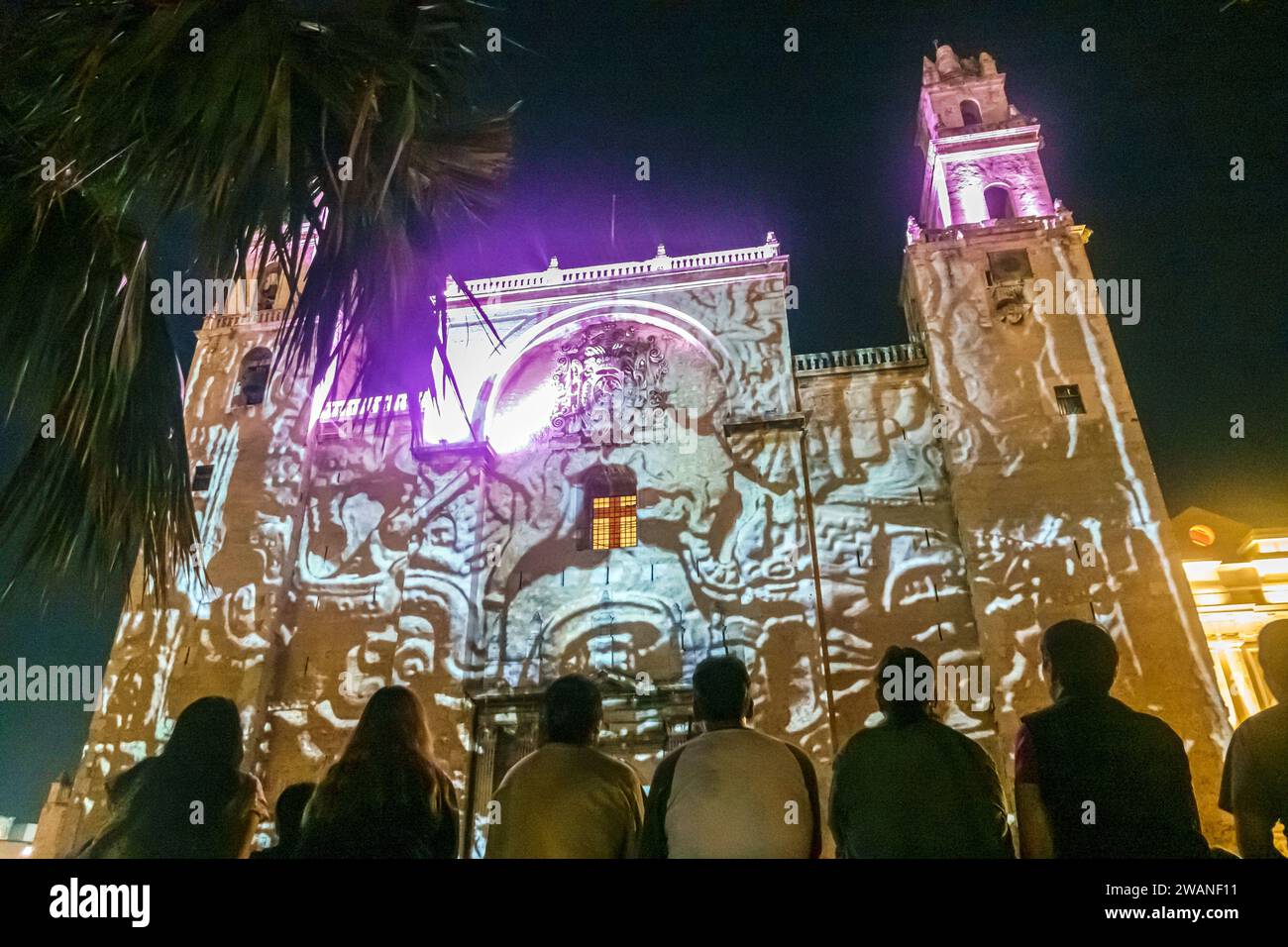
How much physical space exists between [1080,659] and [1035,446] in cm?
1163

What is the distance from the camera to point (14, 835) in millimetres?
29547

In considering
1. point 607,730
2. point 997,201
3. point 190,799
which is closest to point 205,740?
point 190,799

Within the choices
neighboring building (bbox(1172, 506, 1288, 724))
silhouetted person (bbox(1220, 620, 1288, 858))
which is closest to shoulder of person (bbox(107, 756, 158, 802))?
silhouetted person (bbox(1220, 620, 1288, 858))

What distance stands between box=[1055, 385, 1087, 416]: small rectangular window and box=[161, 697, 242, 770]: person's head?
14010 mm

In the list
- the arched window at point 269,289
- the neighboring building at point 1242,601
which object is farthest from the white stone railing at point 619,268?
the neighboring building at point 1242,601

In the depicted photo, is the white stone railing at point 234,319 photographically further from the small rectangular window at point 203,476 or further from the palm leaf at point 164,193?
the palm leaf at point 164,193

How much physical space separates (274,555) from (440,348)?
11963 millimetres

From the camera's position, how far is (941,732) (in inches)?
123

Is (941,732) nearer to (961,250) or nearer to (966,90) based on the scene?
(961,250)

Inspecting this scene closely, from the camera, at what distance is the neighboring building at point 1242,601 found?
16734 mm

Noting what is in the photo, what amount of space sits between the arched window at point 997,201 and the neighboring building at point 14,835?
115 feet

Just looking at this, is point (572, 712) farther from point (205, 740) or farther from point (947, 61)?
point (947, 61)

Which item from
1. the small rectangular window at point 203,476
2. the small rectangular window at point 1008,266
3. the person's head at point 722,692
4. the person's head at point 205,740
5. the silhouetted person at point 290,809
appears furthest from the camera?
the small rectangular window at point 203,476

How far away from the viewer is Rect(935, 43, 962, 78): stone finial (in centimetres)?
1869
